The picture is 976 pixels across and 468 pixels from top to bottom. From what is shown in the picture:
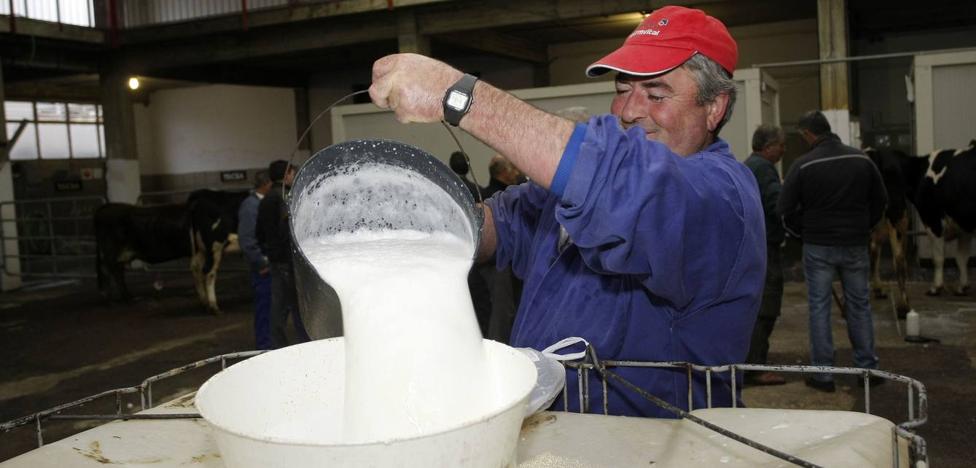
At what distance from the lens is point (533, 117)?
49.4 inches

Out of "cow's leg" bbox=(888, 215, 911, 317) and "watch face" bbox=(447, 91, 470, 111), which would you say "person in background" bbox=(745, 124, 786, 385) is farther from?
"watch face" bbox=(447, 91, 470, 111)

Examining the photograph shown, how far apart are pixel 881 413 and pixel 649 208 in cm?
400

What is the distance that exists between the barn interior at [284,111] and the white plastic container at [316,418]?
1326mm

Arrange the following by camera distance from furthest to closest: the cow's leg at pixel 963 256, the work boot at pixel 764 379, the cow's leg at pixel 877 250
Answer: the cow's leg at pixel 963 256
the cow's leg at pixel 877 250
the work boot at pixel 764 379

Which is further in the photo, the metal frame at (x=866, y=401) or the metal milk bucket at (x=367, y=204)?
the metal milk bucket at (x=367, y=204)

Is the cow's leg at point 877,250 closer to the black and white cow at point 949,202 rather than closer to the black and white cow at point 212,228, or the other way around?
the black and white cow at point 949,202

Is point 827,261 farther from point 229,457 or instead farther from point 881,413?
point 229,457

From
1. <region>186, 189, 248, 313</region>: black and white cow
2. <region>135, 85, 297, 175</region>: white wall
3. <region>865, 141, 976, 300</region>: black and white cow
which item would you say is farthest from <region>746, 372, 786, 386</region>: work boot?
<region>135, 85, 297, 175</region>: white wall

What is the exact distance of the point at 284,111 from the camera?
64.2ft

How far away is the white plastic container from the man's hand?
40 cm

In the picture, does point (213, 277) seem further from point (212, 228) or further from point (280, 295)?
point (280, 295)

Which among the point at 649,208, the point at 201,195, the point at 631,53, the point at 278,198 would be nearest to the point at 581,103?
the point at 278,198

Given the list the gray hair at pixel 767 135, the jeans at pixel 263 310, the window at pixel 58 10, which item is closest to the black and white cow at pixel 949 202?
the gray hair at pixel 767 135

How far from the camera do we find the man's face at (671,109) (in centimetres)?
173
